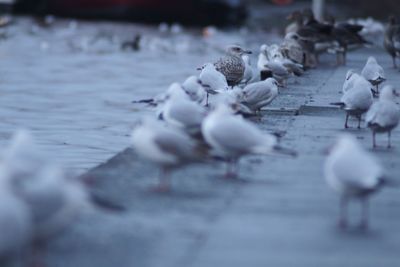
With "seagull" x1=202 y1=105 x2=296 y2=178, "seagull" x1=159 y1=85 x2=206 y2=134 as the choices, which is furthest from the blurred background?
"seagull" x1=202 y1=105 x2=296 y2=178

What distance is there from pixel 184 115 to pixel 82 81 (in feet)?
50.6

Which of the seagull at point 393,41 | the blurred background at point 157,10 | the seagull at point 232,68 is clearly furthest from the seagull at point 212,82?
the blurred background at point 157,10

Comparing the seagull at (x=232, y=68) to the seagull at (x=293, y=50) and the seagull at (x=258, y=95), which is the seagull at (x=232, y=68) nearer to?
the seagull at (x=258, y=95)

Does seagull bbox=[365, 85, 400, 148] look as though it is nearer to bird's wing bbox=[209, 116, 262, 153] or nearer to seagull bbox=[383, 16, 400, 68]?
bird's wing bbox=[209, 116, 262, 153]

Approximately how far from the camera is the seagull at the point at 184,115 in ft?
34.4

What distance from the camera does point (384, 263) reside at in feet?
24.0

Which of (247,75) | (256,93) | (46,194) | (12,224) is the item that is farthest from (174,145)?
(247,75)

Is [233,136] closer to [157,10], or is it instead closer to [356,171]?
[356,171]

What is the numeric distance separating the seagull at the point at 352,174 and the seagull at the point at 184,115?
89.4 inches

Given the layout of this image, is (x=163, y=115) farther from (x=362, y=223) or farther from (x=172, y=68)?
(x=172, y=68)

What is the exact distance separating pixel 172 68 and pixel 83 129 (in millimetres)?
13109

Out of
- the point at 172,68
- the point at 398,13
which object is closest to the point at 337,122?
the point at 172,68

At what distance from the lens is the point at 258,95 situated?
46.1 ft

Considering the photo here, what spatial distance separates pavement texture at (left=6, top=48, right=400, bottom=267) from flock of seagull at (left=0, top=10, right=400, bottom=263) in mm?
202
